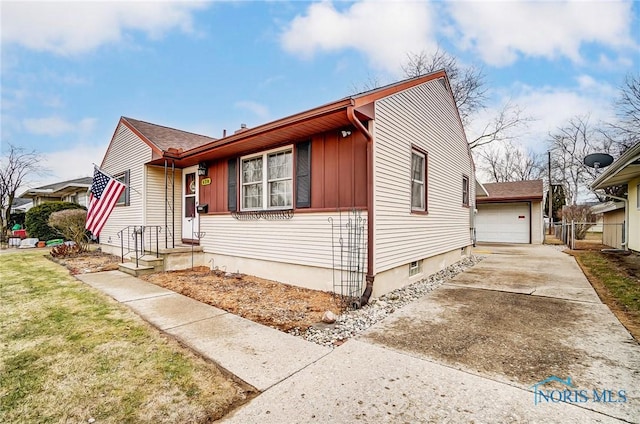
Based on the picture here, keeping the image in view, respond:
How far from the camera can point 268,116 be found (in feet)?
72.7

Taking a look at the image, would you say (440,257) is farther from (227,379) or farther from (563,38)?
(563,38)

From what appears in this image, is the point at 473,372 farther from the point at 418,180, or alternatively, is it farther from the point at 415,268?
the point at 418,180

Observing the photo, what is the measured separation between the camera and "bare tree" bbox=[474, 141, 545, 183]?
95.8 ft

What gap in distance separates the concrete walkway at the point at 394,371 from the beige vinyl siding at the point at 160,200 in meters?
4.60

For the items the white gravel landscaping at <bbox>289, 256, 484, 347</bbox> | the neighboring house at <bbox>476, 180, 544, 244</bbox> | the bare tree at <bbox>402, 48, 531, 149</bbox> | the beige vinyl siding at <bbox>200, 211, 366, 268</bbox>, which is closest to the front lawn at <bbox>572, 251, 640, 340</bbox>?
the white gravel landscaping at <bbox>289, 256, 484, 347</bbox>

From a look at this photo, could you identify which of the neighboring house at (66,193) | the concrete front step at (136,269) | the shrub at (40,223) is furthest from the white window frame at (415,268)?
the neighboring house at (66,193)

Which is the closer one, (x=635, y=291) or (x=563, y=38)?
(x=635, y=291)

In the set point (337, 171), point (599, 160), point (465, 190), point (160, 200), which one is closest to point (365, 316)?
point (337, 171)

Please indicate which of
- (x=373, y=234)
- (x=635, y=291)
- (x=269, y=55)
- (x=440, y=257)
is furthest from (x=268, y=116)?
(x=635, y=291)

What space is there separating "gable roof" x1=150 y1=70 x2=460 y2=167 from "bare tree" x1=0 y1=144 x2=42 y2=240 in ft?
57.2

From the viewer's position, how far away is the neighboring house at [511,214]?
1554cm

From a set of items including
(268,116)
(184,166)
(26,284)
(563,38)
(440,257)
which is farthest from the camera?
(268,116)

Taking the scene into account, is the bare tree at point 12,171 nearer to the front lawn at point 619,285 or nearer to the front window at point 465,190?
the front window at point 465,190

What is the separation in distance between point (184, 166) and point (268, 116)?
47.7ft
